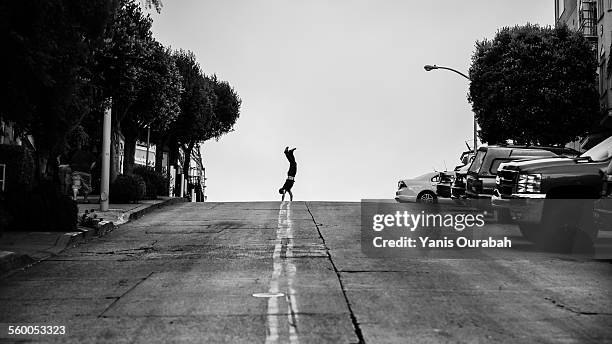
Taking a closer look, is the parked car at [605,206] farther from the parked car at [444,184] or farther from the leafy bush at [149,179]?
the leafy bush at [149,179]

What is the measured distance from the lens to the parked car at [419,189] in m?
30.9

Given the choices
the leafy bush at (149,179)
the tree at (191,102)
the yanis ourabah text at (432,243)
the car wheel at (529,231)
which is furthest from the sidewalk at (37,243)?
the tree at (191,102)

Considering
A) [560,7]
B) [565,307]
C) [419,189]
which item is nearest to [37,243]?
[565,307]

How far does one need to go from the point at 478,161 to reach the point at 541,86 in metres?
21.0

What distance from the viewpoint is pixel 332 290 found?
9.06 metres

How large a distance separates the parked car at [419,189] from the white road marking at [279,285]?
14.4 m

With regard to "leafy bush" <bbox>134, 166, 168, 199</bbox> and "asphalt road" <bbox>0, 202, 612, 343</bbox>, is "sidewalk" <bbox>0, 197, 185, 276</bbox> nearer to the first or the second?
"asphalt road" <bbox>0, 202, 612, 343</bbox>

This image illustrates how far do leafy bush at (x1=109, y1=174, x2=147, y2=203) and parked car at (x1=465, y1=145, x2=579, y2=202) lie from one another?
11.3 metres

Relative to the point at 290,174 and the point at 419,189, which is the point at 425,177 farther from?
the point at 290,174

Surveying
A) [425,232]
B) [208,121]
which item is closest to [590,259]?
[425,232]

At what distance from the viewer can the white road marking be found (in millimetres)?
6789

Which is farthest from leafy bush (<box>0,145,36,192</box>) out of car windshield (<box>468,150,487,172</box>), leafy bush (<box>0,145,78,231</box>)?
car windshield (<box>468,150,487,172</box>)

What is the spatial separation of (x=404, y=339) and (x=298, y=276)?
3.73 m

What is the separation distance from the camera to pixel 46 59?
37.0 feet
